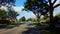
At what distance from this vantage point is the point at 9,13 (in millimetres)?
124688

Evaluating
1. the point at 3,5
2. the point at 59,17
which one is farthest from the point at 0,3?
the point at 59,17

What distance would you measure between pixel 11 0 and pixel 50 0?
1129 centimetres

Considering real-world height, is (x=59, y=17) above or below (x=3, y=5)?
below

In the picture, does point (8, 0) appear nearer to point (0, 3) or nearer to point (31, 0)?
point (0, 3)

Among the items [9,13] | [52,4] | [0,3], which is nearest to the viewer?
[52,4]

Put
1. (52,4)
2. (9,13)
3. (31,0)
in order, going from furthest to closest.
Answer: (9,13), (31,0), (52,4)

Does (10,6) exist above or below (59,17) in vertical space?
above

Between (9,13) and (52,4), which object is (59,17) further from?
(9,13)

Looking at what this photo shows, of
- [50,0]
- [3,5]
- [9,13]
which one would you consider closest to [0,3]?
[3,5]

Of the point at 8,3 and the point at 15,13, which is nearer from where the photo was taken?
the point at 8,3

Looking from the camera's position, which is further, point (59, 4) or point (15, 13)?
point (15, 13)

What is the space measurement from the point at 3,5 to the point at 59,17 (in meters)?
25.9

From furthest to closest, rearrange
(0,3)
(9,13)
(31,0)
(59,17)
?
(9,13)
(59,17)
(0,3)
(31,0)

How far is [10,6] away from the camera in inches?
1353
